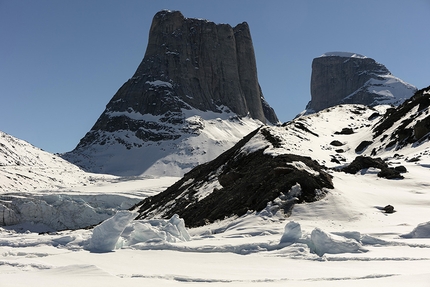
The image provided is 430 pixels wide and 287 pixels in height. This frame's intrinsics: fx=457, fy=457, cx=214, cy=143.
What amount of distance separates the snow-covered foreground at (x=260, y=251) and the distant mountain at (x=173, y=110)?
351 feet

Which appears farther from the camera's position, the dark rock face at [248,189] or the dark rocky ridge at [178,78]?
the dark rocky ridge at [178,78]

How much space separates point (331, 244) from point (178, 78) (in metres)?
173

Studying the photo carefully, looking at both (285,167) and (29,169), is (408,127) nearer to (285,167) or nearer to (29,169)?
(285,167)

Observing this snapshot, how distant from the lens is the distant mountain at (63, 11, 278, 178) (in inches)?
5635

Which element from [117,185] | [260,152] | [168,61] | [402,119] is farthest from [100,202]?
[168,61]

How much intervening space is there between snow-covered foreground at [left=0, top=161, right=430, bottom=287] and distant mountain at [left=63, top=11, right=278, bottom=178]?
107 meters

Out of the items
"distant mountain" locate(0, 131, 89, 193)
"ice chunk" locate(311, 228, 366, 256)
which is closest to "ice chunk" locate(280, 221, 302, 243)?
"ice chunk" locate(311, 228, 366, 256)

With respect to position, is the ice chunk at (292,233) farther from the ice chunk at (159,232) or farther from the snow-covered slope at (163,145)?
the snow-covered slope at (163,145)

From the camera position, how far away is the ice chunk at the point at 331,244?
1630cm

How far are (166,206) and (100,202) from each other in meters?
34.6

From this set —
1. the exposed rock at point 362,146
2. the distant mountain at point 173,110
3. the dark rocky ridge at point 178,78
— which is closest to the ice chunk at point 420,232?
the exposed rock at point 362,146

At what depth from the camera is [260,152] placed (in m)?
38.9

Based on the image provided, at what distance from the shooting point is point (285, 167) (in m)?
28.7

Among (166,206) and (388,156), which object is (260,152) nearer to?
(166,206)
